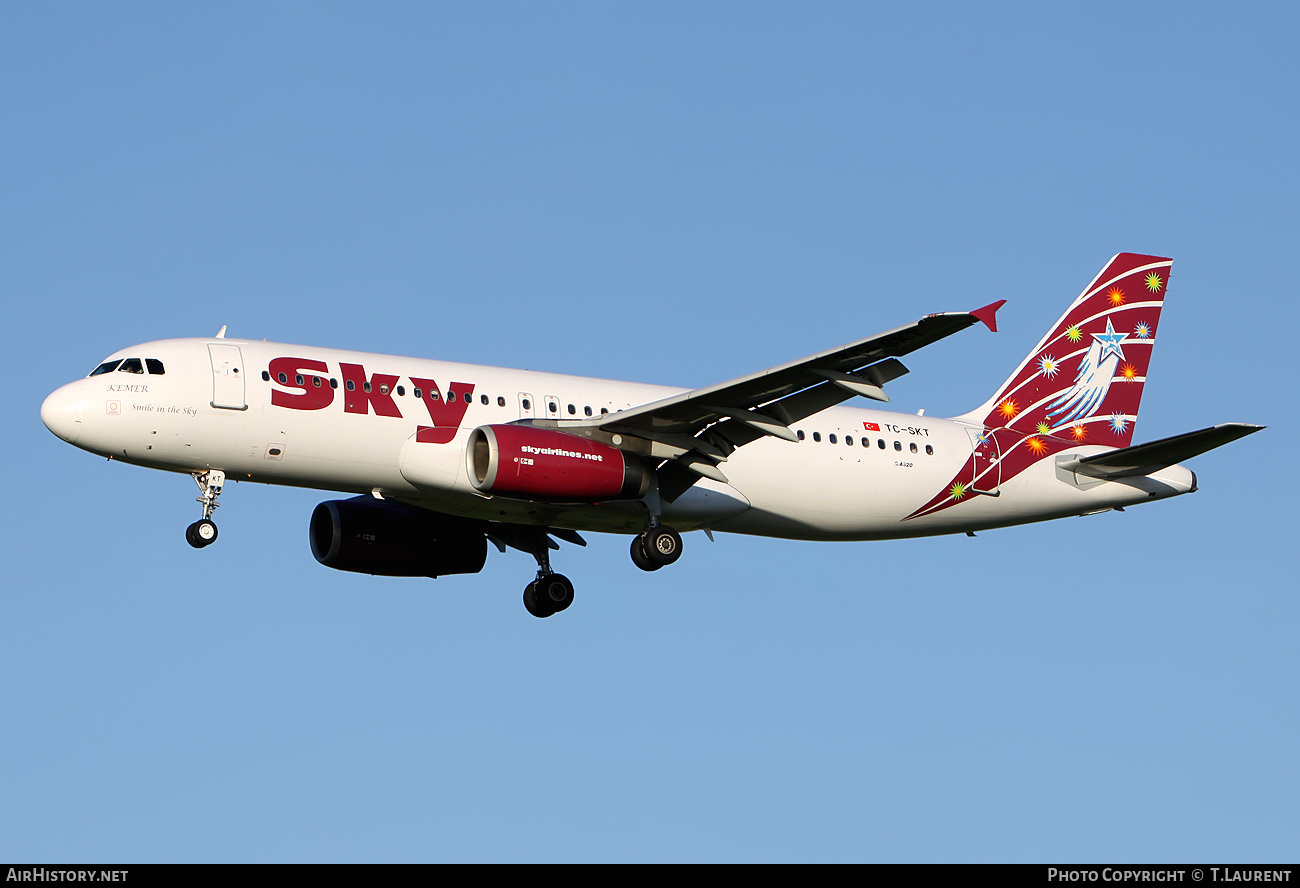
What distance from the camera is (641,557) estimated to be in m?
32.6

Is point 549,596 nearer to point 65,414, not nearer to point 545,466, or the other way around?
point 545,466

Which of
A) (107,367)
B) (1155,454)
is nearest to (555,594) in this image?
(107,367)

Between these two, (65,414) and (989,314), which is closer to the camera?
(989,314)

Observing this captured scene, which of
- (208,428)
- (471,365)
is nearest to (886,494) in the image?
(471,365)

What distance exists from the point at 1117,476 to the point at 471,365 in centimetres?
1471

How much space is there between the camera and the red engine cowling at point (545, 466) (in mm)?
29812

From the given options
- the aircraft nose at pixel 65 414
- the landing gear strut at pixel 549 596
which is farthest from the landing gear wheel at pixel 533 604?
the aircraft nose at pixel 65 414

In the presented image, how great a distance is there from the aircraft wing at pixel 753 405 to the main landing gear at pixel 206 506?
673cm

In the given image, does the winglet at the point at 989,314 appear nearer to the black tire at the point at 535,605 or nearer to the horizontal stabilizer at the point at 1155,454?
the horizontal stabilizer at the point at 1155,454

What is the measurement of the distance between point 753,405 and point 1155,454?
9338mm
